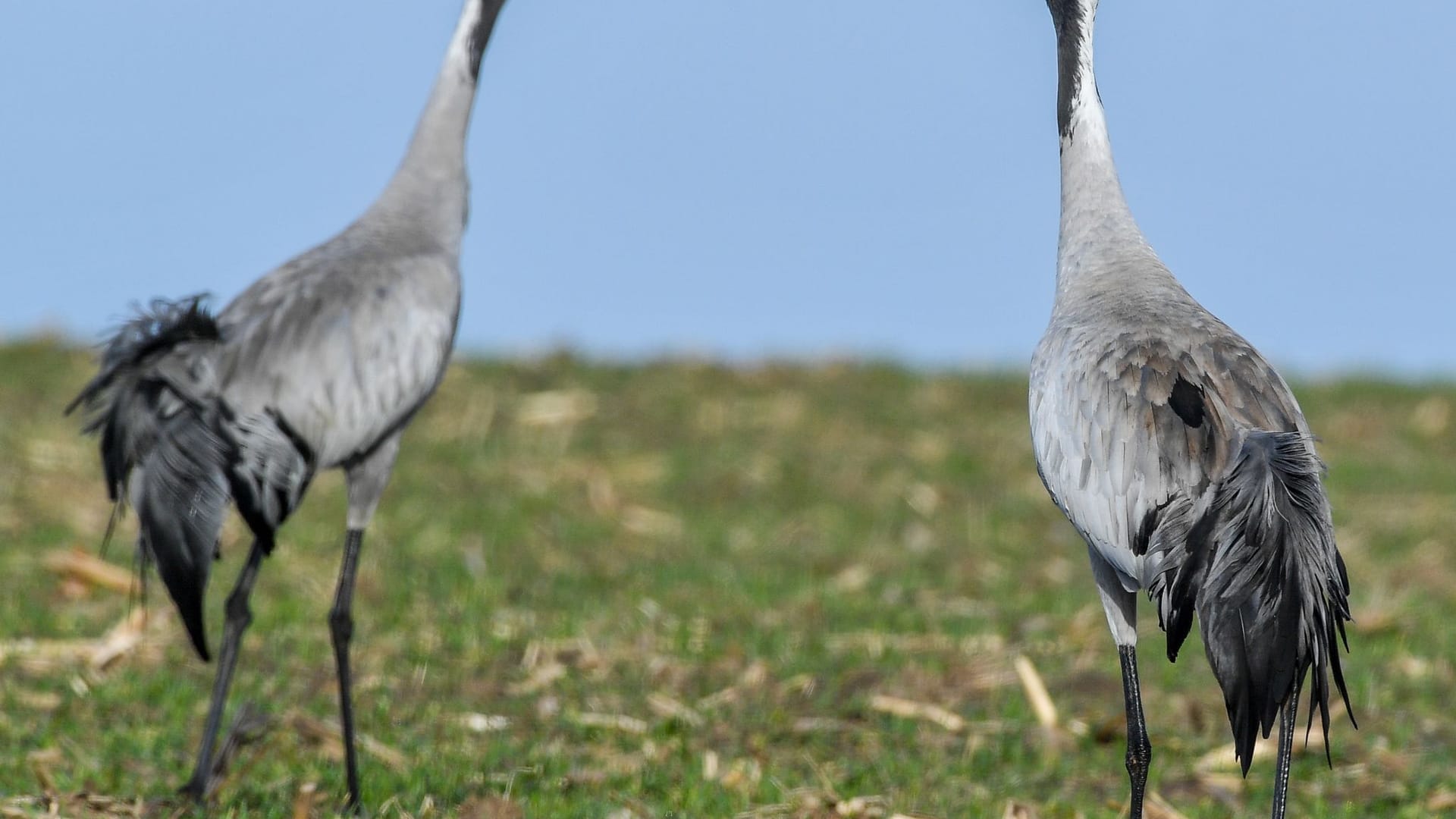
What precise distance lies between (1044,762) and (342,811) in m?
2.66

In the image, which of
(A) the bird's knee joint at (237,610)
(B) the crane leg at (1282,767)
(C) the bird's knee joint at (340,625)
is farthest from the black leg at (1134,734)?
(A) the bird's knee joint at (237,610)

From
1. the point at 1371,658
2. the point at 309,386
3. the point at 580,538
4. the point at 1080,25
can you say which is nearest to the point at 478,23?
the point at 309,386

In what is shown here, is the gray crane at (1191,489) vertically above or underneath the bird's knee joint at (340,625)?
above

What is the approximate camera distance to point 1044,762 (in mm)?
6164

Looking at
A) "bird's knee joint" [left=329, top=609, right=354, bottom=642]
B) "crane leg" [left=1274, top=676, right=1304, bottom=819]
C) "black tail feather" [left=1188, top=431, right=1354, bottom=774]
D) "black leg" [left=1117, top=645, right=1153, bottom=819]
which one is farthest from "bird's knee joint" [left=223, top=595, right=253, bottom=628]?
"crane leg" [left=1274, top=676, right=1304, bottom=819]

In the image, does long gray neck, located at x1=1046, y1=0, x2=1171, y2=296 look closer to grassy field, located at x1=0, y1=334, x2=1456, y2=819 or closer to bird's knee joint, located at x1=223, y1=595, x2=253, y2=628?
grassy field, located at x1=0, y1=334, x2=1456, y2=819

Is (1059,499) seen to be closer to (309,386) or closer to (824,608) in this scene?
(309,386)

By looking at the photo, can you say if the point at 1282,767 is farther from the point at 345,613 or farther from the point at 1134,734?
the point at 345,613

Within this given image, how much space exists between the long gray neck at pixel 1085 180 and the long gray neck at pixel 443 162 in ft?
8.18

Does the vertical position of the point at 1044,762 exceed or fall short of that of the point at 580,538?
it exceeds it

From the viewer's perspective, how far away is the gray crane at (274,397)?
5293 millimetres

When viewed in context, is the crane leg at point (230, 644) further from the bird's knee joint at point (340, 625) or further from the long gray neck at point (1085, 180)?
the long gray neck at point (1085, 180)

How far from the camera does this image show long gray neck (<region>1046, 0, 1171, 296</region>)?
5344 millimetres

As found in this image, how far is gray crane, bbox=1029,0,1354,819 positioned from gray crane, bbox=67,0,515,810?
2.43m
